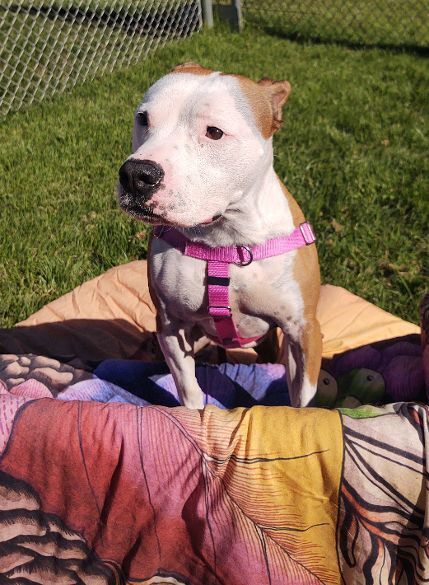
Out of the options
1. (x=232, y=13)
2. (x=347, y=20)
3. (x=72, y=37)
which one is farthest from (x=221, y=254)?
(x=347, y=20)

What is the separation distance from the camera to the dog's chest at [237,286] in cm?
211

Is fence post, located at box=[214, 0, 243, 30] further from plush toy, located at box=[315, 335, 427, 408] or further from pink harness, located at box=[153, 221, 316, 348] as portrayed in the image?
pink harness, located at box=[153, 221, 316, 348]

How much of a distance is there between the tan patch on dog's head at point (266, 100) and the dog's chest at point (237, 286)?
1.44 ft

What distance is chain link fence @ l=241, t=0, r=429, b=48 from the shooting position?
25.3 feet

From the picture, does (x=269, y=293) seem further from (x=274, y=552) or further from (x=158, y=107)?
(x=274, y=552)

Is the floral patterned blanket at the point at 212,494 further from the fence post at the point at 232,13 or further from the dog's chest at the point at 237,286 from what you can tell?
the fence post at the point at 232,13

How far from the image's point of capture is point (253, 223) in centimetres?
207

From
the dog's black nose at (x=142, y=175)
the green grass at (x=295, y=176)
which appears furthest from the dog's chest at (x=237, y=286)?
the green grass at (x=295, y=176)

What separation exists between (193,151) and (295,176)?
266 centimetres

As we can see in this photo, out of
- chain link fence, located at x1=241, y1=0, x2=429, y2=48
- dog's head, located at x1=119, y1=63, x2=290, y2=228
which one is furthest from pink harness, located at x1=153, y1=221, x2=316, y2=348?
chain link fence, located at x1=241, y1=0, x2=429, y2=48

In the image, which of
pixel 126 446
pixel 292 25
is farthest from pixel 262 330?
pixel 292 25

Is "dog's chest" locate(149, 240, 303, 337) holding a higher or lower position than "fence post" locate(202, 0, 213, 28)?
lower

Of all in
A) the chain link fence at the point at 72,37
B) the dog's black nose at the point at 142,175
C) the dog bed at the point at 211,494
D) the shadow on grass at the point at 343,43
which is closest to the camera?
the dog bed at the point at 211,494

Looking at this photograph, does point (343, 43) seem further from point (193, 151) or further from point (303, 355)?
point (193, 151)
